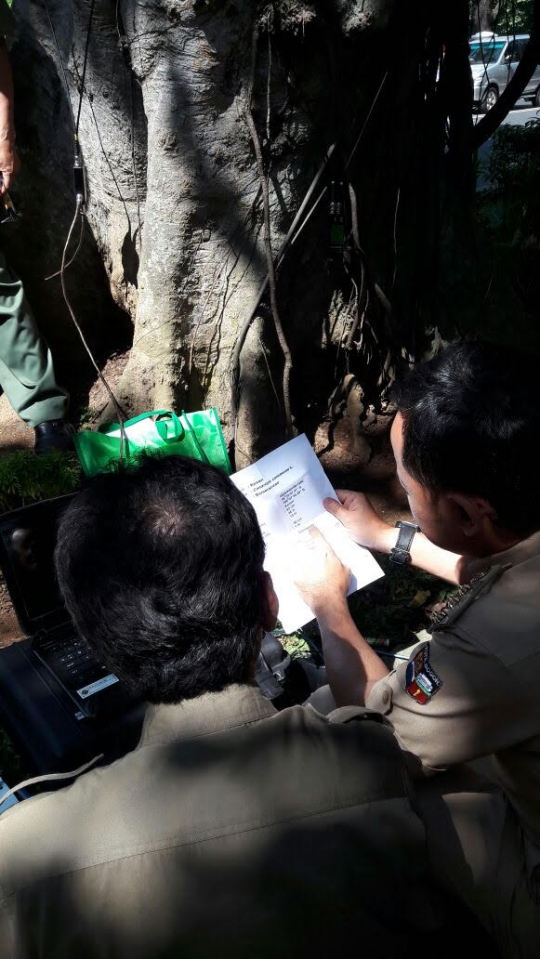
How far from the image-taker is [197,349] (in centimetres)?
332

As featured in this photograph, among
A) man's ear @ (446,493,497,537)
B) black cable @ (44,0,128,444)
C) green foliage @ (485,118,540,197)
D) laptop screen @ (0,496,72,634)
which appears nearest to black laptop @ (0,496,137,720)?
laptop screen @ (0,496,72,634)

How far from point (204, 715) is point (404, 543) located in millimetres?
1442

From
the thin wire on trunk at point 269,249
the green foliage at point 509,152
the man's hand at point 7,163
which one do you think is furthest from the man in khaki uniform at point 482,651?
the green foliage at point 509,152

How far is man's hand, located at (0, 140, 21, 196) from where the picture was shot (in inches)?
124

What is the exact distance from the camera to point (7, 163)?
3.17 meters

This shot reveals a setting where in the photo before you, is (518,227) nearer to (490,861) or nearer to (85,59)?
(85,59)

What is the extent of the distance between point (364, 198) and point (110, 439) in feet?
5.24

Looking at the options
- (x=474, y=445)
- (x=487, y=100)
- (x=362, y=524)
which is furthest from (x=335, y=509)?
(x=487, y=100)

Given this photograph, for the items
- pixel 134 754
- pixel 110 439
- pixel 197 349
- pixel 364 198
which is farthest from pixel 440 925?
pixel 364 198

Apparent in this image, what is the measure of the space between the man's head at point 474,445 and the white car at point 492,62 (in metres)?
2.99

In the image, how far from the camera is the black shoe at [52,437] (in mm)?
3281

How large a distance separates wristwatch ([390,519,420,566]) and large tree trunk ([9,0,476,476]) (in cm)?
104

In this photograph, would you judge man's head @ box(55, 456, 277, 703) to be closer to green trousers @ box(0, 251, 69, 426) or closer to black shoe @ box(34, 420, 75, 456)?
black shoe @ box(34, 420, 75, 456)

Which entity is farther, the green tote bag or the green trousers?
the green trousers
